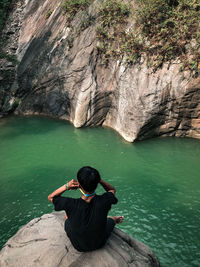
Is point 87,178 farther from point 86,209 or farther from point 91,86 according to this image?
point 91,86

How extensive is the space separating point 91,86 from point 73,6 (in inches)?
199

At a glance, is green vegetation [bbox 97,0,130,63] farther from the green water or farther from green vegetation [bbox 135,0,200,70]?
the green water

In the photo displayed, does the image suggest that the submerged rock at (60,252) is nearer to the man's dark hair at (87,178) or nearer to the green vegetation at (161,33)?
the man's dark hair at (87,178)

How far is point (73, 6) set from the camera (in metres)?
12.8

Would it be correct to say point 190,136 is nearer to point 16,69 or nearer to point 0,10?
point 16,69

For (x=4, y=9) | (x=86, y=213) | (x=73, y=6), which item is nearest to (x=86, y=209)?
(x=86, y=213)

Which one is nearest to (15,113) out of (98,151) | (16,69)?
(16,69)

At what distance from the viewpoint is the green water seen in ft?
16.3

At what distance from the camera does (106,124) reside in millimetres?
11398

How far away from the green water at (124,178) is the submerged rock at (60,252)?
140 centimetres

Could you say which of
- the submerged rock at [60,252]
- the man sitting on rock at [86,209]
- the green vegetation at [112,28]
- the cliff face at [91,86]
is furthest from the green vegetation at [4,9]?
the man sitting on rock at [86,209]

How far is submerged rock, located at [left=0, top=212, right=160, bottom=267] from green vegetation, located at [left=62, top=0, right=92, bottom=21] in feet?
38.8

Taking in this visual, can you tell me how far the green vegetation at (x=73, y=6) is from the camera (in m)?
12.4

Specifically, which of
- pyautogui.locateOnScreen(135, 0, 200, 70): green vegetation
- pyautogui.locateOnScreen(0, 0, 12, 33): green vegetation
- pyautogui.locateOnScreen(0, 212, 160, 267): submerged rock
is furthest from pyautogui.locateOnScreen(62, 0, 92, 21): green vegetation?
pyautogui.locateOnScreen(0, 212, 160, 267): submerged rock
